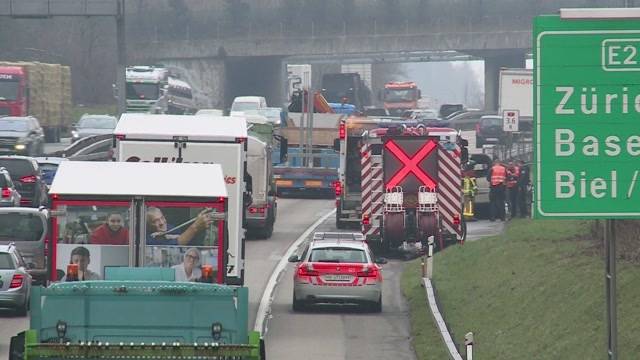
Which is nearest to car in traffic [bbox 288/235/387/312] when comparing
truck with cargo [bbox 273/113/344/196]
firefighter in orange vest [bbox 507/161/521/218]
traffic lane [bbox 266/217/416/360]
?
traffic lane [bbox 266/217/416/360]

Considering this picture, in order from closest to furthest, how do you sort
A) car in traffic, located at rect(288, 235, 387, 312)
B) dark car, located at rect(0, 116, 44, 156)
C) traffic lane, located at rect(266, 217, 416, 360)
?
traffic lane, located at rect(266, 217, 416, 360), car in traffic, located at rect(288, 235, 387, 312), dark car, located at rect(0, 116, 44, 156)

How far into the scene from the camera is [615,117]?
14.4 m

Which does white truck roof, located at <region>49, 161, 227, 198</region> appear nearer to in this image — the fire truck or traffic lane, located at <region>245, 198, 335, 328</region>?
traffic lane, located at <region>245, 198, 335, 328</region>

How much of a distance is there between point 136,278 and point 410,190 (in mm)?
21477

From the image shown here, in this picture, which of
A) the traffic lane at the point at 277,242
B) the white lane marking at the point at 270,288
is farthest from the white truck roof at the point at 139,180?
the traffic lane at the point at 277,242

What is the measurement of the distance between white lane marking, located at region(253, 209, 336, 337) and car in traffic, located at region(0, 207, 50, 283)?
4.07 m

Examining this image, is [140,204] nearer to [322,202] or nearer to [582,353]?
[582,353]

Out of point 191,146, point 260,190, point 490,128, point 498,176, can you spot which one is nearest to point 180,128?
point 191,146

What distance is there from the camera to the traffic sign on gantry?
14.2 meters

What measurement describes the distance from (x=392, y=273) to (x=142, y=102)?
48.9m

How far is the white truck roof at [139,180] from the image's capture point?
1978 cm

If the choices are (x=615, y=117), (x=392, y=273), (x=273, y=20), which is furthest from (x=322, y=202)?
(x=273, y=20)

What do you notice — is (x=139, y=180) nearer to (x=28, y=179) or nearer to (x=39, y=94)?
(x=28, y=179)

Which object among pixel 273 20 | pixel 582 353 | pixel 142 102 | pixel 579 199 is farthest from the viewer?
pixel 273 20
